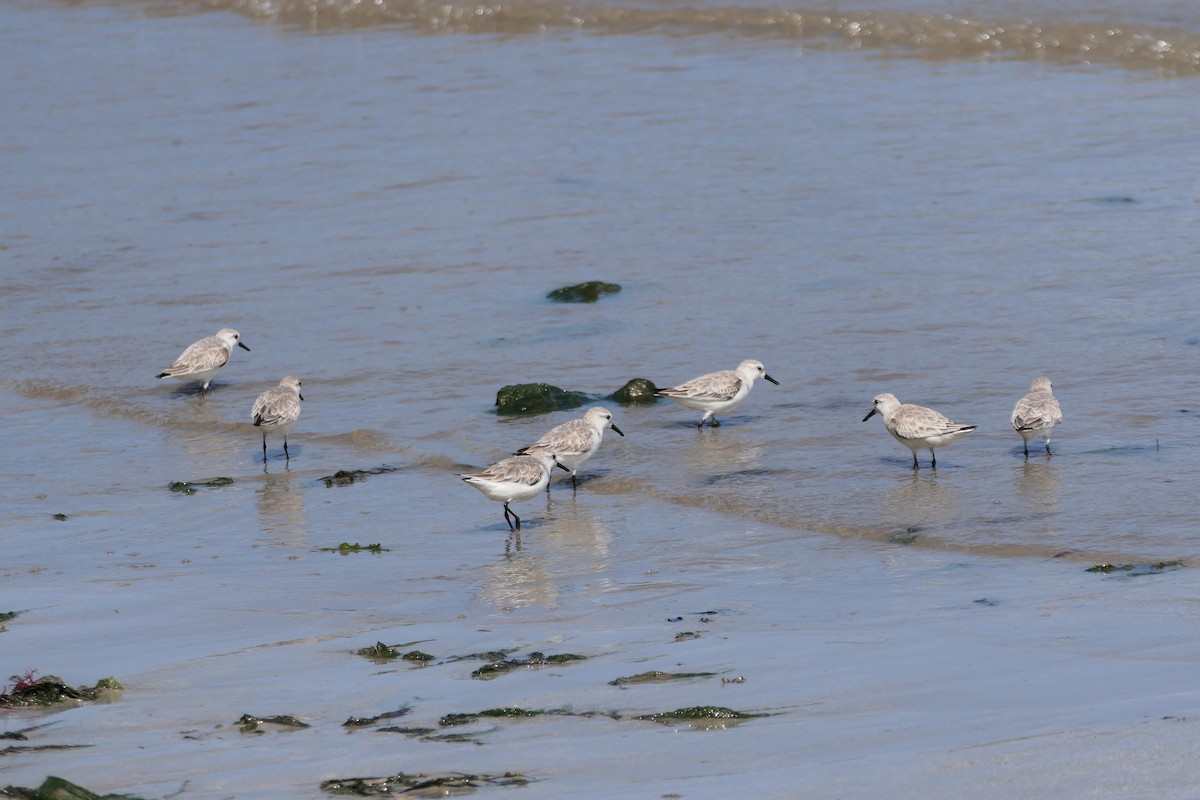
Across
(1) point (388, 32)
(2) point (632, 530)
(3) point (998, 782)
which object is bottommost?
(2) point (632, 530)

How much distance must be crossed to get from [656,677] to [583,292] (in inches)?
351

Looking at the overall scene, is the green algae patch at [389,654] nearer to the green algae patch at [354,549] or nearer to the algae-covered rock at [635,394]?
the green algae patch at [354,549]

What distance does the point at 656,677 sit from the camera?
6.74 meters

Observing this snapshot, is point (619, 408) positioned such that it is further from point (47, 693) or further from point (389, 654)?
point (47, 693)

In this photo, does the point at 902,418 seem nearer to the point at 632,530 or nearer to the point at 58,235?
the point at 632,530

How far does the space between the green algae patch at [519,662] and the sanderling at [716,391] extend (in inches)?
202

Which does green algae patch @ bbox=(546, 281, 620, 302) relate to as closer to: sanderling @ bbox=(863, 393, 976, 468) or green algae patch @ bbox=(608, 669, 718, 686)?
sanderling @ bbox=(863, 393, 976, 468)

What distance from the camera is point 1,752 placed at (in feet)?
19.4

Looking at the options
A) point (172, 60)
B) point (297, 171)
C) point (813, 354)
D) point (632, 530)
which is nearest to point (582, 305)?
point (813, 354)

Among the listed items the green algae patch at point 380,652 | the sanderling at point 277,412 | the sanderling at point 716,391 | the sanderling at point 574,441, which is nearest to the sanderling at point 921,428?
the sanderling at point 716,391

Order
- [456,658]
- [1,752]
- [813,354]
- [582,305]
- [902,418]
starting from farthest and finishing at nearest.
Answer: [582,305]
[813,354]
[902,418]
[456,658]
[1,752]

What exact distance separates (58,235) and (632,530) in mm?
11051

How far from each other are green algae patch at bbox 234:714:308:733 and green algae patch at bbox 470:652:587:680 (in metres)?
0.89

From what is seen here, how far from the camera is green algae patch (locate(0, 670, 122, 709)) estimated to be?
21.3ft
